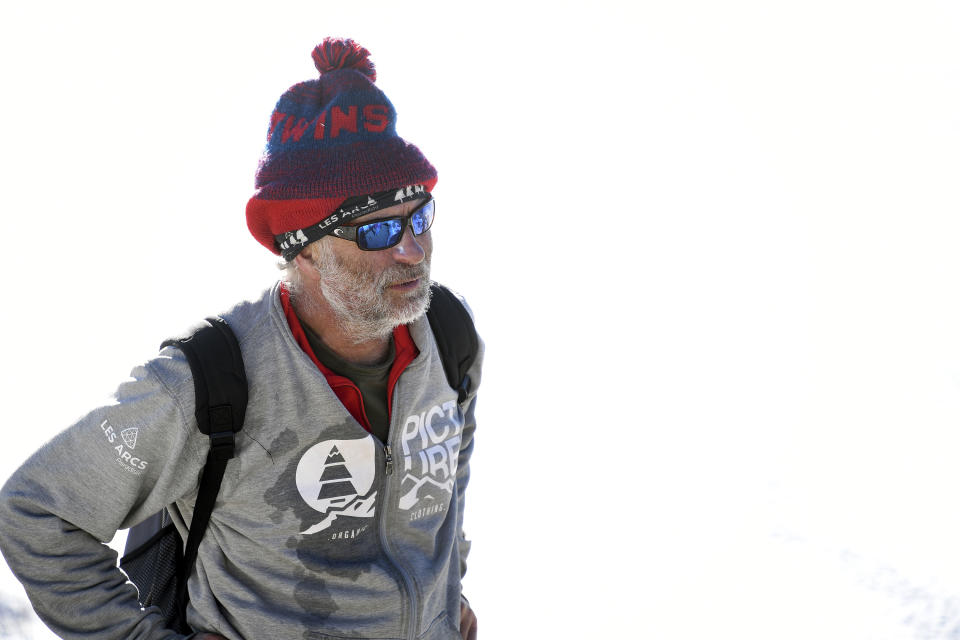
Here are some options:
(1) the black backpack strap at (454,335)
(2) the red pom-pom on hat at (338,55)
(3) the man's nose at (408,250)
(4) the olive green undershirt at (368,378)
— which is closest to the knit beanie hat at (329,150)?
(2) the red pom-pom on hat at (338,55)

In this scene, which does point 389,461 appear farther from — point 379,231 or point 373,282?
point 379,231

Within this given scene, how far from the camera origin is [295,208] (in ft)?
6.08

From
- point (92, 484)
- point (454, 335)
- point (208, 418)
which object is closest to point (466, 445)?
point (454, 335)

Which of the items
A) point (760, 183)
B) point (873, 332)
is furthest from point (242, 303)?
point (760, 183)

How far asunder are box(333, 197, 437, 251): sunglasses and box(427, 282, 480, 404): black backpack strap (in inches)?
11.5

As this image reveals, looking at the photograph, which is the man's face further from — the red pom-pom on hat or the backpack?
the red pom-pom on hat

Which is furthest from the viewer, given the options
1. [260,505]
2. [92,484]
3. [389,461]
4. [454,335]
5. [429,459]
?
[454,335]

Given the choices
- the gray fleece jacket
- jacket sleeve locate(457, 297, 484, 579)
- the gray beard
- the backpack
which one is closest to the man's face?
the gray beard

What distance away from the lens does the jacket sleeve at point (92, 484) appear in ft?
5.26

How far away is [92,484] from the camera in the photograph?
162cm

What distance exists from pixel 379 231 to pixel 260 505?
65 cm

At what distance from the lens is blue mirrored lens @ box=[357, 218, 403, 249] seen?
1890 mm

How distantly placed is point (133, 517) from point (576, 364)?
3.85 meters

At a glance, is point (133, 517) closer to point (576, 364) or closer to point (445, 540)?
point (445, 540)
